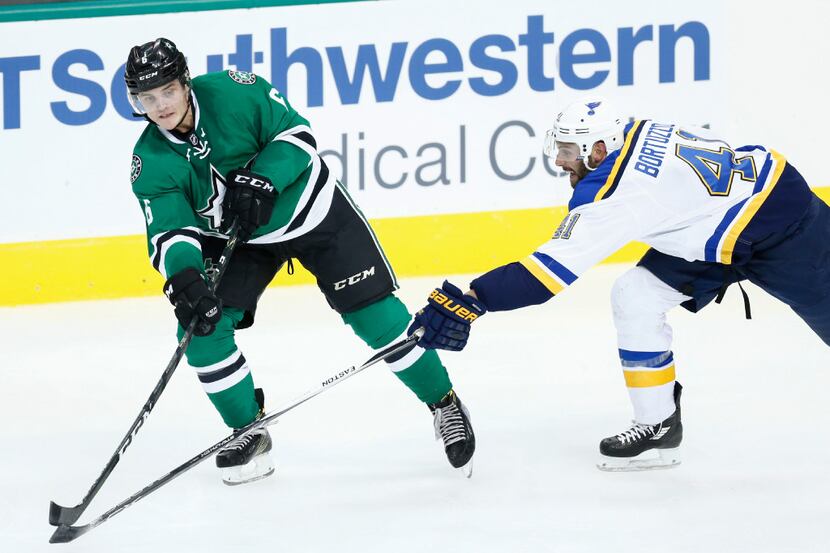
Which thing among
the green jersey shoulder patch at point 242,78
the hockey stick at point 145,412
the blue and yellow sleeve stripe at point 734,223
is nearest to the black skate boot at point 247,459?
the hockey stick at point 145,412

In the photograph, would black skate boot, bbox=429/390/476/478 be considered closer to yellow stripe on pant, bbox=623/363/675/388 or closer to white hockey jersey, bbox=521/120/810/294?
yellow stripe on pant, bbox=623/363/675/388

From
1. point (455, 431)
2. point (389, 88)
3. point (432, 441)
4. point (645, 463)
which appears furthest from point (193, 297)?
point (389, 88)

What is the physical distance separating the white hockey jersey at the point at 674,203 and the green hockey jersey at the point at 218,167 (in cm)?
67

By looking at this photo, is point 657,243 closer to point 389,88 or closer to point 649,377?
point 649,377

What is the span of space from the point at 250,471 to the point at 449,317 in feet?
2.58

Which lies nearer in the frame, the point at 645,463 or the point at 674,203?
the point at 674,203

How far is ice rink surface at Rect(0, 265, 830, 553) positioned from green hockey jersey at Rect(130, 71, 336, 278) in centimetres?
64

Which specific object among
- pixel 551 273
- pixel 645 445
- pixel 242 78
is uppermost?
pixel 242 78

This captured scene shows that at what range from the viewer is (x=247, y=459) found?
3.10 m

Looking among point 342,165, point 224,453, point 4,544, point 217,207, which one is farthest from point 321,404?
point 342,165

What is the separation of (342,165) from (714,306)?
1.68 meters

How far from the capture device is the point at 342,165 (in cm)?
524

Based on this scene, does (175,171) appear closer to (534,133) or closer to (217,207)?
(217,207)

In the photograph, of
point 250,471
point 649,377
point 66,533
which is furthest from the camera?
point 250,471
